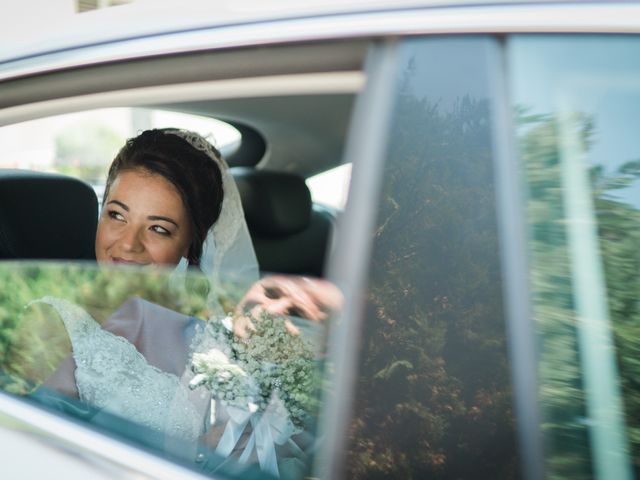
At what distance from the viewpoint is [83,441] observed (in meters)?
1.21

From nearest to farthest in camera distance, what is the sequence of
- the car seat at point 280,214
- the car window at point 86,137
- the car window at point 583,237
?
the car window at point 583,237 → the car window at point 86,137 → the car seat at point 280,214

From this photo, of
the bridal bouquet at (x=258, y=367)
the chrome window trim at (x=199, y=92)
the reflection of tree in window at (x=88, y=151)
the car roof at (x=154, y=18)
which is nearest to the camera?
the car roof at (x=154, y=18)

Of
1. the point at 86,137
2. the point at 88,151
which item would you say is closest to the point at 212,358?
the point at 86,137

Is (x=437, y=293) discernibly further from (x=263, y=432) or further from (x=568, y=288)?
(x=263, y=432)

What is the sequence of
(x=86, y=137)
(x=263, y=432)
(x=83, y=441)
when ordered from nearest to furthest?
1. (x=83, y=441)
2. (x=263, y=432)
3. (x=86, y=137)

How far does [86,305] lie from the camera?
1.56 m

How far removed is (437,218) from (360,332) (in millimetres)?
175

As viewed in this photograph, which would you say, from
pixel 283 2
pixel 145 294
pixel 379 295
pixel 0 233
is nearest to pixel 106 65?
pixel 283 2

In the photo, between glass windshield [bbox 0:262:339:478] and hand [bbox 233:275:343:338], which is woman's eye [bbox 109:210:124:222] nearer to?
glass windshield [bbox 0:262:339:478]

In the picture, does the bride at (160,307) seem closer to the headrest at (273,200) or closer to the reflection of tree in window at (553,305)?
the reflection of tree in window at (553,305)

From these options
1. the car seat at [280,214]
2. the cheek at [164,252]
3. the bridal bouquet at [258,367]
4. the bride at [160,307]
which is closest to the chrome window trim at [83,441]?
the bride at [160,307]

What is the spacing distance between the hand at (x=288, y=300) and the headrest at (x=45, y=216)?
36.3 inches

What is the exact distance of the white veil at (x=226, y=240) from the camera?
1.82 meters

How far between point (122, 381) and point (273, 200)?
1.85 m
